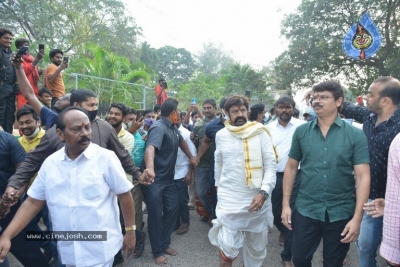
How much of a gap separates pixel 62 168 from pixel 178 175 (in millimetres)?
2740

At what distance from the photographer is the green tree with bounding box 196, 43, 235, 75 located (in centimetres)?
6223

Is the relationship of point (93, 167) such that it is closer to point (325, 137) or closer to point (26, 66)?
point (325, 137)

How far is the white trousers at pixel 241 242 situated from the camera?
3074 millimetres

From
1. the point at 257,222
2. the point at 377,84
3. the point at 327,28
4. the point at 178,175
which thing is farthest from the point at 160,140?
the point at 327,28

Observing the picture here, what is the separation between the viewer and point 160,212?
3.94 meters

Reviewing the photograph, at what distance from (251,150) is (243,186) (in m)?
0.36

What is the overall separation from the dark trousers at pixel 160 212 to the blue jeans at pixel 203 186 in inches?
37.3

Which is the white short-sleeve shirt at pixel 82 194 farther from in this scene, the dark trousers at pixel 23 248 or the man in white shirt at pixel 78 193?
the dark trousers at pixel 23 248

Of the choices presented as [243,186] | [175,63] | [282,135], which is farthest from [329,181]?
[175,63]

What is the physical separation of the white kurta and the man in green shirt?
17.6 inches

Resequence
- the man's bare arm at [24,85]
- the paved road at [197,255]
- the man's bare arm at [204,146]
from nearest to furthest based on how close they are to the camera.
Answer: the man's bare arm at [24,85]
the paved road at [197,255]
the man's bare arm at [204,146]

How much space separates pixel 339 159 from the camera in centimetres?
253

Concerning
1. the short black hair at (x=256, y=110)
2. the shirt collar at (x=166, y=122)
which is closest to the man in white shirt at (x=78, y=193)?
the shirt collar at (x=166, y=122)

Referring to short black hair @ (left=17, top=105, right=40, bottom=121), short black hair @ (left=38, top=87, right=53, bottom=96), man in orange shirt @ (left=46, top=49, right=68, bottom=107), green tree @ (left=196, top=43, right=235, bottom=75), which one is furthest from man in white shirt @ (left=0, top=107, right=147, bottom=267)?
green tree @ (left=196, top=43, right=235, bottom=75)
